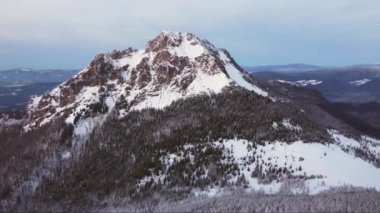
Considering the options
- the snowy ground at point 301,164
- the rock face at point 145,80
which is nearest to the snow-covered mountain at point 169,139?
the snowy ground at point 301,164

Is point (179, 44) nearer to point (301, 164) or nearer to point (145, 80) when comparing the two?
point (145, 80)

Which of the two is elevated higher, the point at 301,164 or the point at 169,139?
the point at 169,139

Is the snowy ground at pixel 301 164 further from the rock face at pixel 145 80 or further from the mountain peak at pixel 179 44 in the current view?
the mountain peak at pixel 179 44

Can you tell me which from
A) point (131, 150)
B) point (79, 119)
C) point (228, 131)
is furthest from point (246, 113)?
point (79, 119)

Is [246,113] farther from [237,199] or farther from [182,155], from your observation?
[237,199]

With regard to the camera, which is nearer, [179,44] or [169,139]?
→ [169,139]

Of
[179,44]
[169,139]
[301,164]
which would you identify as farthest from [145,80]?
[301,164]

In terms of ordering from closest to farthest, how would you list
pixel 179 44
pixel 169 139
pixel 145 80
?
pixel 169 139 < pixel 145 80 < pixel 179 44

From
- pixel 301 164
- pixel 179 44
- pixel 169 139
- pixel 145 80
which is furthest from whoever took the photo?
pixel 179 44

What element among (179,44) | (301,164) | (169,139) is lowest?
(301,164)
